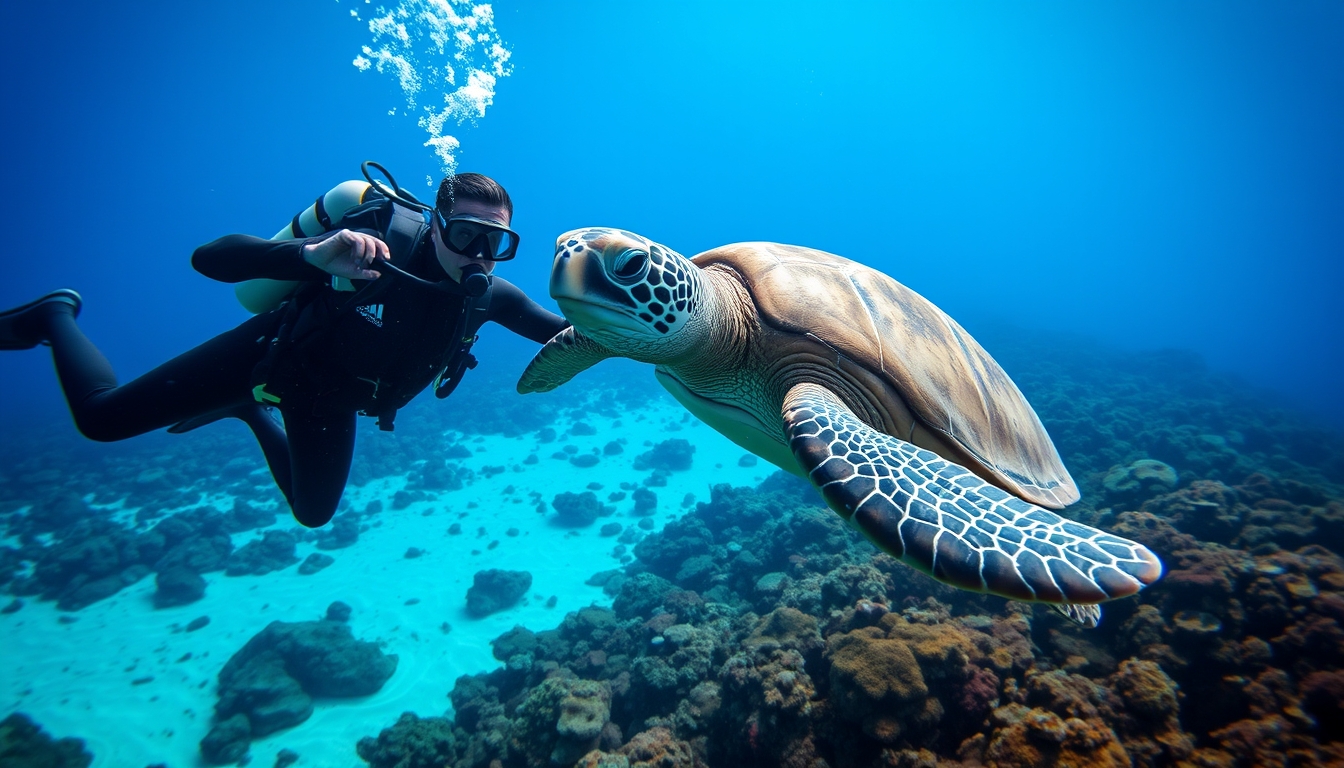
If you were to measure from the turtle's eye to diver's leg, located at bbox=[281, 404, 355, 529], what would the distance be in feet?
7.81

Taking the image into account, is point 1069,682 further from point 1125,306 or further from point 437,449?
point 1125,306

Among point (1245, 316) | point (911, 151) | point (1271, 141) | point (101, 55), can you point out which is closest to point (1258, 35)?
point (1271, 141)

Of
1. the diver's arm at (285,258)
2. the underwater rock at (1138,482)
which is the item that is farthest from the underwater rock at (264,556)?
the underwater rock at (1138,482)

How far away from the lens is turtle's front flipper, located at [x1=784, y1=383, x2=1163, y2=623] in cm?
139

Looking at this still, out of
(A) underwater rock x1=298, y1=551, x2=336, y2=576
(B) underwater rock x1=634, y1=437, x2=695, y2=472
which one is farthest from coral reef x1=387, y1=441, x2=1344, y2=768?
(B) underwater rock x1=634, y1=437, x2=695, y2=472

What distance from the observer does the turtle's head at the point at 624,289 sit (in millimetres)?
2010

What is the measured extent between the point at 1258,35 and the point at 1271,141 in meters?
31.9

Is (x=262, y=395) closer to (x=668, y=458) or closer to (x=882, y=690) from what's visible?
(x=882, y=690)

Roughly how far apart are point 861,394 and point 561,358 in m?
2.02

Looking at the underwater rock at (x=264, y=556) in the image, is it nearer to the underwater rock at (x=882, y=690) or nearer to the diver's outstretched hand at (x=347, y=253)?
the diver's outstretched hand at (x=347, y=253)

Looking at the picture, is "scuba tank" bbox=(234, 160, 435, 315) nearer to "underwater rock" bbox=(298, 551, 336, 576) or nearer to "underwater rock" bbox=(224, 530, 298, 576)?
"underwater rock" bbox=(298, 551, 336, 576)

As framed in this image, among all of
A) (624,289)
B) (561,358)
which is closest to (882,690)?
(624,289)

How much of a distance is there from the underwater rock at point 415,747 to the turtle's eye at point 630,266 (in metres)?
5.21

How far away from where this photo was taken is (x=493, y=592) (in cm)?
862
